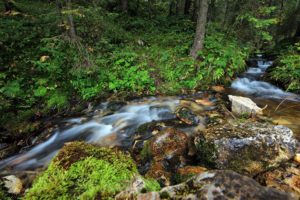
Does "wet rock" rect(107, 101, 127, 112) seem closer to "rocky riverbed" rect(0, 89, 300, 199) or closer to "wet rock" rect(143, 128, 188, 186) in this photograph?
"rocky riverbed" rect(0, 89, 300, 199)

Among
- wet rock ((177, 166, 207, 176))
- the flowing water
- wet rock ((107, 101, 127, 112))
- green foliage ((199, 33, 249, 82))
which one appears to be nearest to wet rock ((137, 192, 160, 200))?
wet rock ((177, 166, 207, 176))

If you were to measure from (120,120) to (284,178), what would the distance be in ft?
14.0

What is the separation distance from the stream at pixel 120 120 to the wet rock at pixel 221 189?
306 cm

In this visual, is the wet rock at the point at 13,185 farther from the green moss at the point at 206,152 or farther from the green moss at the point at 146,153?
the green moss at the point at 206,152

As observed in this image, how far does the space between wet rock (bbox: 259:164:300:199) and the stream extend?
1.75 m

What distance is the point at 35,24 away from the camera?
10.5 meters

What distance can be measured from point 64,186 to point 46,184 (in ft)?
0.94

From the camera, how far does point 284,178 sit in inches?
151

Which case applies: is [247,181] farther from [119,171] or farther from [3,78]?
[3,78]

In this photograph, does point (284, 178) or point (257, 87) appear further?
point (257, 87)

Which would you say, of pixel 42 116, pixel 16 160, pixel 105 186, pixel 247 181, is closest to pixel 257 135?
pixel 247 181

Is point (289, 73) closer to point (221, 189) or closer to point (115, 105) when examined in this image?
point (115, 105)

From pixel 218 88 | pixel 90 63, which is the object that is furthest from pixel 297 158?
pixel 90 63

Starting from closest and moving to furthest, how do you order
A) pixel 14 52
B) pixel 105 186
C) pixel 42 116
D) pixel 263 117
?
pixel 105 186
pixel 263 117
pixel 42 116
pixel 14 52
